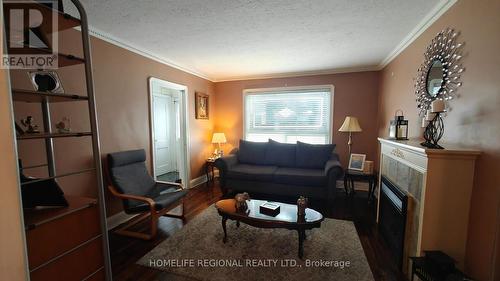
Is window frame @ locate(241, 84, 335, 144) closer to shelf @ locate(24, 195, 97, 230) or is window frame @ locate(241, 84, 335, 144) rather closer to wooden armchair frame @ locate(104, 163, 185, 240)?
wooden armchair frame @ locate(104, 163, 185, 240)

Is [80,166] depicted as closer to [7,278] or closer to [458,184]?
[7,278]

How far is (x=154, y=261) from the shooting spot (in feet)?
6.53

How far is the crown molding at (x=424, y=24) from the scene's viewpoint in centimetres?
182

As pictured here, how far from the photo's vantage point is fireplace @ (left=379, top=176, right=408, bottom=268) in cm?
185

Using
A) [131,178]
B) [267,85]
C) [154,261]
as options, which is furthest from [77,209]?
[267,85]

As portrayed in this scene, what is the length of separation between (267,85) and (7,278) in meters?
4.39

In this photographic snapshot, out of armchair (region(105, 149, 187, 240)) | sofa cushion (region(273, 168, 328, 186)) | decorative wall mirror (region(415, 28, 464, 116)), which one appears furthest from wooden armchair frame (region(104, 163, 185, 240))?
decorative wall mirror (region(415, 28, 464, 116))

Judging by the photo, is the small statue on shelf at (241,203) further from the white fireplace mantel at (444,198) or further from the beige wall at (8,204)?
the beige wall at (8,204)

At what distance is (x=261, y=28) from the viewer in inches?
91.1

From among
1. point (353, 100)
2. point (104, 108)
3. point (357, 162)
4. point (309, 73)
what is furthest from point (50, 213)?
point (353, 100)

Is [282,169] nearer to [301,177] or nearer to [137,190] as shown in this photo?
[301,177]

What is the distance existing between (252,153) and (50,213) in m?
3.23

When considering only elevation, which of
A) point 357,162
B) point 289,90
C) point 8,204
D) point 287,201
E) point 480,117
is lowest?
point 287,201

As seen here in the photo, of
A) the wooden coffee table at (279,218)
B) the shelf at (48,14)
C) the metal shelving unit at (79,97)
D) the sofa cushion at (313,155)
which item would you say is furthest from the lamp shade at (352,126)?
the shelf at (48,14)
